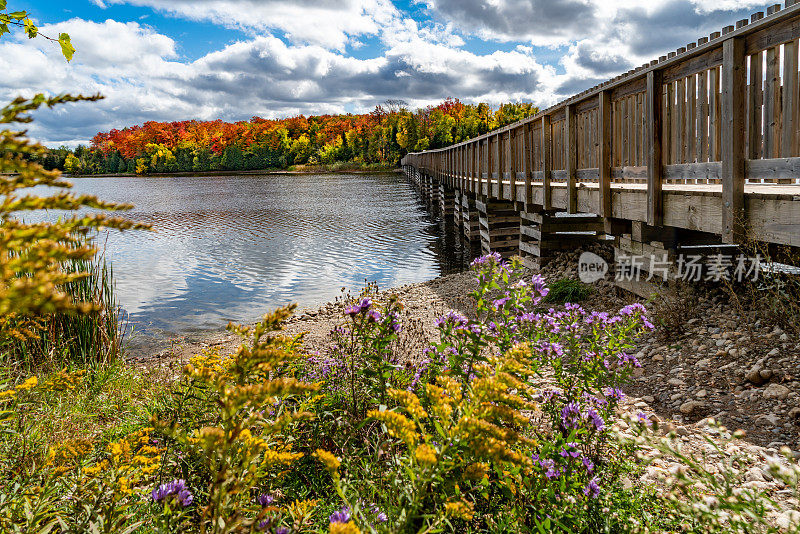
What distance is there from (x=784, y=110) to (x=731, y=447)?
261cm

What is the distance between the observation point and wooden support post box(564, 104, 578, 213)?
823cm

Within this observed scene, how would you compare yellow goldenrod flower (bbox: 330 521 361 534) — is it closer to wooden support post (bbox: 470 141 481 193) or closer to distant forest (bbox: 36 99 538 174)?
wooden support post (bbox: 470 141 481 193)

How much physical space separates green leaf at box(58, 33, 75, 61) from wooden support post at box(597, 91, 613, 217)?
6135mm

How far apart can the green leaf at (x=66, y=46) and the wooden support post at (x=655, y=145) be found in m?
5.34

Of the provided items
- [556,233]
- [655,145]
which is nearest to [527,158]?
[556,233]

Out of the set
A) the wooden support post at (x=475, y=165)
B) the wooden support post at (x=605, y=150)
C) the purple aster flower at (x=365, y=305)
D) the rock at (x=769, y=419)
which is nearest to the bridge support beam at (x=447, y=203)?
the wooden support post at (x=475, y=165)

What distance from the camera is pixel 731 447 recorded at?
3598 millimetres

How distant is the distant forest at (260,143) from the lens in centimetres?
10112

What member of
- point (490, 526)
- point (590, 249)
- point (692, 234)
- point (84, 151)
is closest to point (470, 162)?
point (590, 249)

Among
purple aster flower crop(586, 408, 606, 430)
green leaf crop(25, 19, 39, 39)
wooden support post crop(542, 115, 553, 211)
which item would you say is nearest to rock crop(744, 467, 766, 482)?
purple aster flower crop(586, 408, 606, 430)

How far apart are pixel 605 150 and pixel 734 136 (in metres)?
2.46

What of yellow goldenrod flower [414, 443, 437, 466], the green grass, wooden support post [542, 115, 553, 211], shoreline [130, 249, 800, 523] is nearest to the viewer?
yellow goldenrod flower [414, 443, 437, 466]

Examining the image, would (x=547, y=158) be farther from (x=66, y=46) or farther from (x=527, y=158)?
(x=66, y=46)
